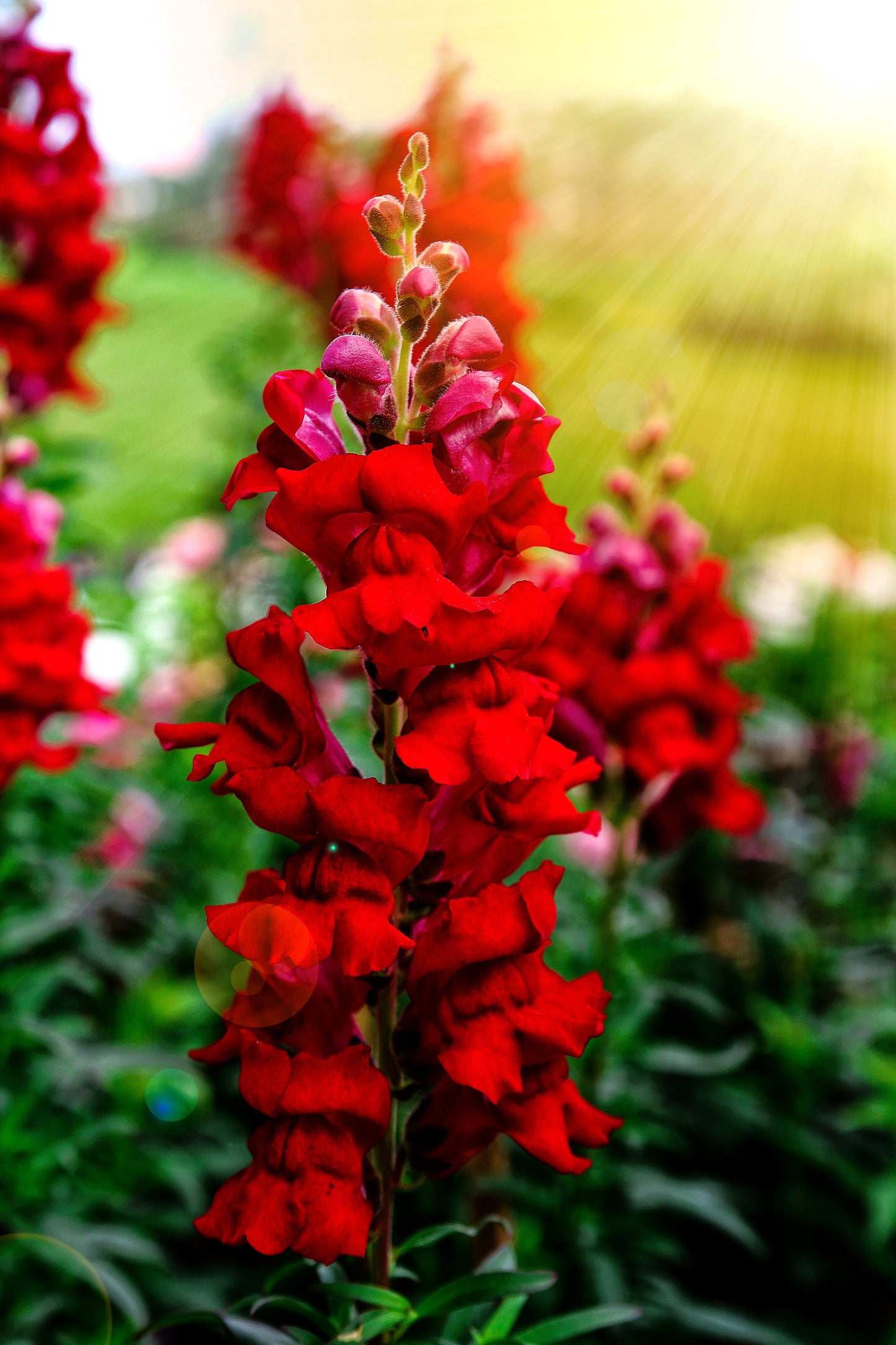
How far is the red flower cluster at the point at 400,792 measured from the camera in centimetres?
82

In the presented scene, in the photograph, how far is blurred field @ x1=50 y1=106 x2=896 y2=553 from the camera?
6.10 m

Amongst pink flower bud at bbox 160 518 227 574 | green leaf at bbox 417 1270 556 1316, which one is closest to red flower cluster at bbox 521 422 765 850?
green leaf at bbox 417 1270 556 1316

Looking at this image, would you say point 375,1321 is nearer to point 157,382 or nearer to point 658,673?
point 658,673

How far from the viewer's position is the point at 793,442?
927 cm

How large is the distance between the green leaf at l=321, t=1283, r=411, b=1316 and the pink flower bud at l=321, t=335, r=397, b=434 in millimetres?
709

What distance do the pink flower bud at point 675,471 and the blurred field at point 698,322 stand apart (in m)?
3.43

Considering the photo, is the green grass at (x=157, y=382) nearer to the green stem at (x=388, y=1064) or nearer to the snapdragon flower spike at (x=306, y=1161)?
the green stem at (x=388, y=1064)

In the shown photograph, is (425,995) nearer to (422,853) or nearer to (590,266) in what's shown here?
(422,853)

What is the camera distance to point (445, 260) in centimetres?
91

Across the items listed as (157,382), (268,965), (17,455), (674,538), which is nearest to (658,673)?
(674,538)

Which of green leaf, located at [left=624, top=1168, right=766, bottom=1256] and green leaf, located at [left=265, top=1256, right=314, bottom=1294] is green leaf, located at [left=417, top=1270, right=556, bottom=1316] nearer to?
green leaf, located at [left=265, top=1256, right=314, bottom=1294]

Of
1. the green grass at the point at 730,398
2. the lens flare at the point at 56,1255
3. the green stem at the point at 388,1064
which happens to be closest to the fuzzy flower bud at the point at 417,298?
the green stem at the point at 388,1064

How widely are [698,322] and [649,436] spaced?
24.9 feet

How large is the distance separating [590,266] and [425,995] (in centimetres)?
765
